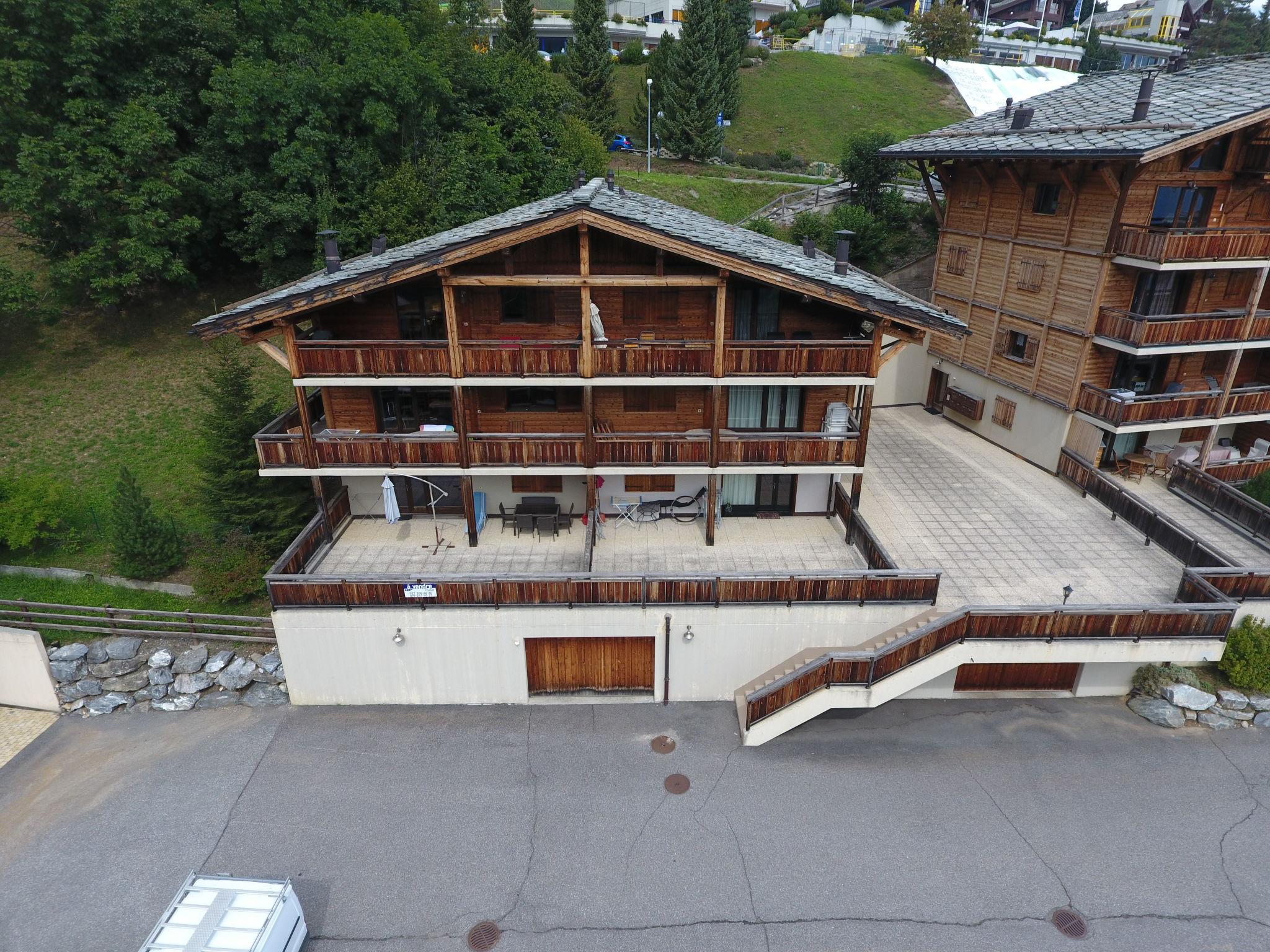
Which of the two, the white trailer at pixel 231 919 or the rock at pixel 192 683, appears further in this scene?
the rock at pixel 192 683

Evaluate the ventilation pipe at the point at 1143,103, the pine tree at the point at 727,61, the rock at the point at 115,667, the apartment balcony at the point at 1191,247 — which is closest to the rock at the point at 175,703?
the rock at the point at 115,667

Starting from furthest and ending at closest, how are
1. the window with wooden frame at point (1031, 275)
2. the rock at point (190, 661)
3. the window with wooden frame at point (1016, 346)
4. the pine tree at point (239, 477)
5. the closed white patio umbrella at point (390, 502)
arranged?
the window with wooden frame at point (1016, 346) → the window with wooden frame at point (1031, 275) → the pine tree at point (239, 477) → the closed white patio umbrella at point (390, 502) → the rock at point (190, 661)

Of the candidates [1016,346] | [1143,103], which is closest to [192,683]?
[1016,346]

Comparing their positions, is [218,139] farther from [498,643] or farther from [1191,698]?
[1191,698]

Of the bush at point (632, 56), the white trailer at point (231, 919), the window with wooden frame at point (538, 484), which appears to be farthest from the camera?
the bush at point (632, 56)

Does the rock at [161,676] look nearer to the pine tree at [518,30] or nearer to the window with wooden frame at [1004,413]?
the window with wooden frame at [1004,413]

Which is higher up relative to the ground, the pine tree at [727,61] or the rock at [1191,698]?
the pine tree at [727,61]

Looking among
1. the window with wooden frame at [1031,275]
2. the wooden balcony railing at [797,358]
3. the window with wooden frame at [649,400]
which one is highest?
the window with wooden frame at [1031,275]
